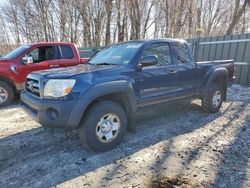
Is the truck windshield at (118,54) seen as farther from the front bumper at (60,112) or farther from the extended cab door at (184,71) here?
the front bumper at (60,112)

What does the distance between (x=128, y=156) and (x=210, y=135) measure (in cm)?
178

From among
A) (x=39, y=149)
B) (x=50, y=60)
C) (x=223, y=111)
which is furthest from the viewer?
(x=50, y=60)

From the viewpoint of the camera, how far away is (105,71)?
3.98m

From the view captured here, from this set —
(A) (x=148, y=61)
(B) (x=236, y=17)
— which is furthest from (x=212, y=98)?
(B) (x=236, y=17)

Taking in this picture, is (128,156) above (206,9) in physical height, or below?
below

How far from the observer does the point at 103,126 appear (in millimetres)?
3996

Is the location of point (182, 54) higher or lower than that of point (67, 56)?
higher

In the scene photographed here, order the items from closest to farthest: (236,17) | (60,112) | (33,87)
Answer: (60,112) < (33,87) < (236,17)

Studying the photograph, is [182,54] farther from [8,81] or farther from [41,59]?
[8,81]

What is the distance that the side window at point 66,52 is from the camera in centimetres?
812

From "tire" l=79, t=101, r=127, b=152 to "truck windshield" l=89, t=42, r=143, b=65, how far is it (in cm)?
87

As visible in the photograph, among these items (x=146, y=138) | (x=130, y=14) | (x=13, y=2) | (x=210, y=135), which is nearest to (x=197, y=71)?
(x=210, y=135)

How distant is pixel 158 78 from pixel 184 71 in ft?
2.72

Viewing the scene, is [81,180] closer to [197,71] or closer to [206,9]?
[197,71]
